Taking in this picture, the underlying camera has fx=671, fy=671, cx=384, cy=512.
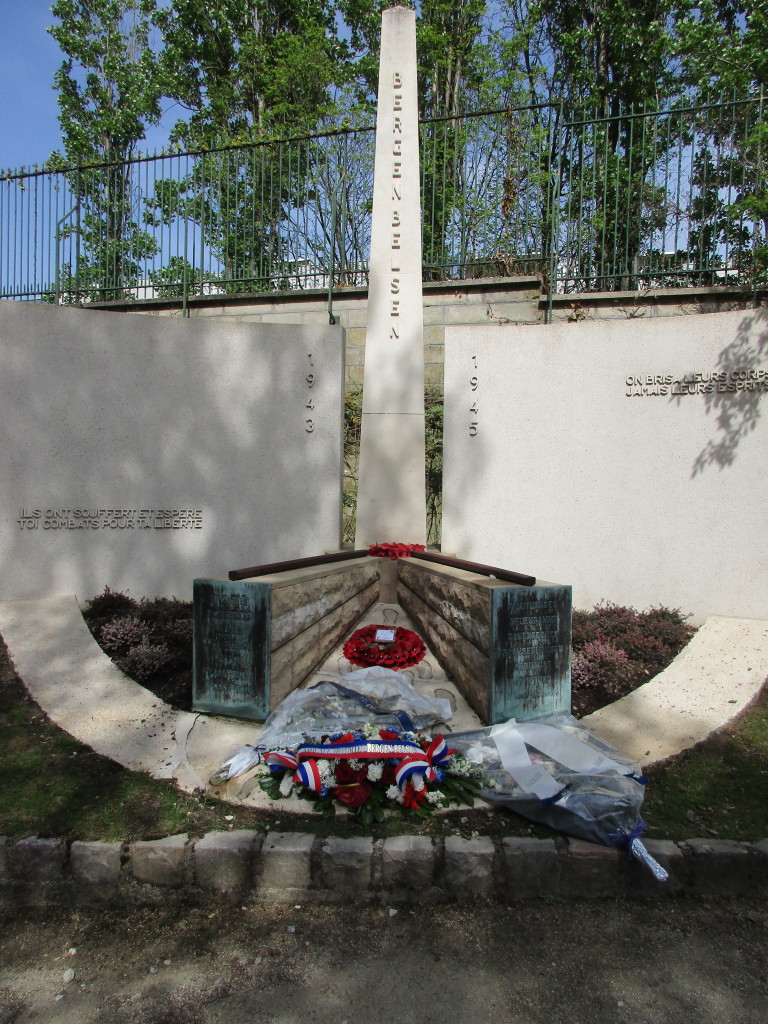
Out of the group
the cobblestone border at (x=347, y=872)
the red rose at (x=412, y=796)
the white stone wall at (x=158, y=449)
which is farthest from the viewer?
the white stone wall at (x=158, y=449)

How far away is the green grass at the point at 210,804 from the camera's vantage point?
2.89 meters

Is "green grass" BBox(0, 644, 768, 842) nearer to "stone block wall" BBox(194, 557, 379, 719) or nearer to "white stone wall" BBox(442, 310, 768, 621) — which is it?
"stone block wall" BBox(194, 557, 379, 719)

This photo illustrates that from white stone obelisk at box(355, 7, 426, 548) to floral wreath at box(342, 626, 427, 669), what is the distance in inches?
67.2

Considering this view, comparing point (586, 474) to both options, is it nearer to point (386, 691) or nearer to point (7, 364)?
point (386, 691)

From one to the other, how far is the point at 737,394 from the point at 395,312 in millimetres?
3078

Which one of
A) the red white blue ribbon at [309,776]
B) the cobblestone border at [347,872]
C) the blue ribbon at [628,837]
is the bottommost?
the cobblestone border at [347,872]

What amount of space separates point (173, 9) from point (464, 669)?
20.7m

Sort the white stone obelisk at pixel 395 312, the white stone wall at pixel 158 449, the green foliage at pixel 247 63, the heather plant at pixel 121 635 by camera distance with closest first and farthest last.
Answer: the heather plant at pixel 121 635 < the white stone wall at pixel 158 449 < the white stone obelisk at pixel 395 312 < the green foliage at pixel 247 63

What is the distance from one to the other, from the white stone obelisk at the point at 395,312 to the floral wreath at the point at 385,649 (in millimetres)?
1708

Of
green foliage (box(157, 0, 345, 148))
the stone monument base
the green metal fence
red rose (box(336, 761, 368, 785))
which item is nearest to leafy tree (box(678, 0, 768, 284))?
the green metal fence

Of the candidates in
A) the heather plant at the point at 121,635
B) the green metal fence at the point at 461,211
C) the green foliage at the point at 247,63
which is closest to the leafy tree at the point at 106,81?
the green foliage at the point at 247,63

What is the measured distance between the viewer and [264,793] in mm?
3154

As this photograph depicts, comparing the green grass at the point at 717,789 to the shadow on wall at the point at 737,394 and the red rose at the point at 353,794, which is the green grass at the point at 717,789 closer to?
the red rose at the point at 353,794

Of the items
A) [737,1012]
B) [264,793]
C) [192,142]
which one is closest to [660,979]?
[737,1012]
